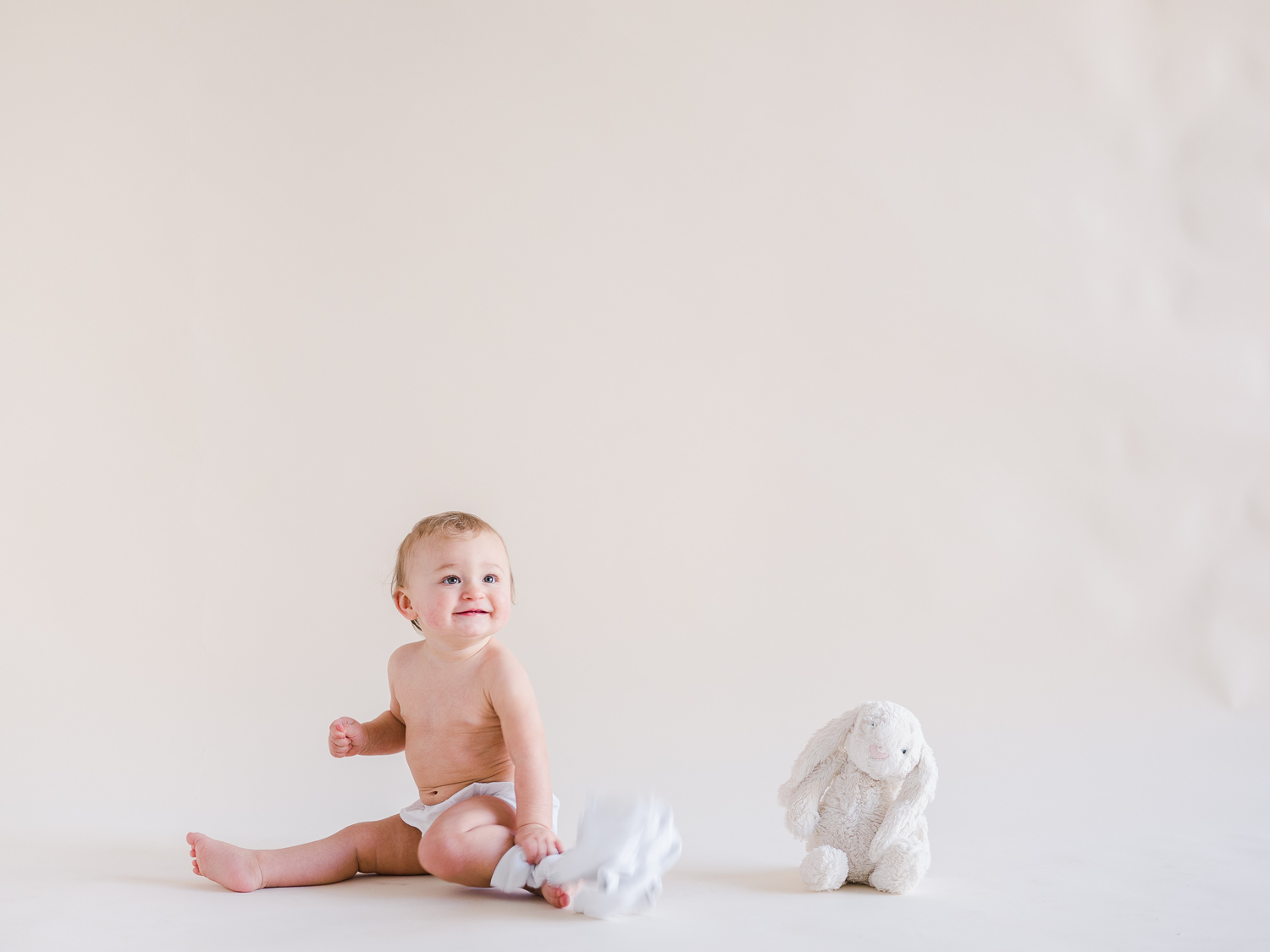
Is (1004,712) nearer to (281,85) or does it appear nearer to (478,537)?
(478,537)

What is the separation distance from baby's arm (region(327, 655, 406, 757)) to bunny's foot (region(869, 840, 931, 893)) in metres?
0.87

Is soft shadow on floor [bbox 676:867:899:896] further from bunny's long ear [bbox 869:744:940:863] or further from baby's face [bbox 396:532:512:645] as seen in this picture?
baby's face [bbox 396:532:512:645]

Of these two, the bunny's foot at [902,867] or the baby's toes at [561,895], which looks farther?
the bunny's foot at [902,867]

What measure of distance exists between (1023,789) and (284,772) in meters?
1.64

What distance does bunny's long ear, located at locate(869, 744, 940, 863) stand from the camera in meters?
1.74

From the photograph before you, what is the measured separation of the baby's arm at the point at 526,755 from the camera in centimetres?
169

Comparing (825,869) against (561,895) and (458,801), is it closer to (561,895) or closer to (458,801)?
(561,895)

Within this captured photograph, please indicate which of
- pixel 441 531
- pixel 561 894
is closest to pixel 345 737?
pixel 441 531

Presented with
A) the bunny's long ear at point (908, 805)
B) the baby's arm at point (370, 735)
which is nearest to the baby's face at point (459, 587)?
the baby's arm at point (370, 735)

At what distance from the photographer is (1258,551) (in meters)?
3.25

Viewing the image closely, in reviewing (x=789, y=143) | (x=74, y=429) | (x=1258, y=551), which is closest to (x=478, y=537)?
(x=74, y=429)

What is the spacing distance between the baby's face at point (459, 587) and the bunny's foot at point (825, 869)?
2.06 feet

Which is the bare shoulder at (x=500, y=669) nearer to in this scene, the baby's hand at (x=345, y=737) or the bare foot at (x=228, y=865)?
the baby's hand at (x=345, y=737)

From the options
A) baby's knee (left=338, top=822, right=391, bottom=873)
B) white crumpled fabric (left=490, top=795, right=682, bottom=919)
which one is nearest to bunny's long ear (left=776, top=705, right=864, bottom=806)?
white crumpled fabric (left=490, top=795, right=682, bottom=919)
